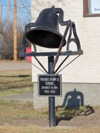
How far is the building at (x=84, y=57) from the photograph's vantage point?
855 centimetres

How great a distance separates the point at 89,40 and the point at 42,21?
3.24m

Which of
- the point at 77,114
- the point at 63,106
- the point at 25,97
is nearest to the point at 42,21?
the point at 77,114

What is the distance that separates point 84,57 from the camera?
A: 8.60 m

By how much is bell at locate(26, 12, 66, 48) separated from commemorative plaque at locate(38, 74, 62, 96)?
82 cm

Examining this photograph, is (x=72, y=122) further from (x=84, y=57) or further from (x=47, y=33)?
(x=47, y=33)

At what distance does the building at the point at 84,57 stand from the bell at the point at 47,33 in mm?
2115

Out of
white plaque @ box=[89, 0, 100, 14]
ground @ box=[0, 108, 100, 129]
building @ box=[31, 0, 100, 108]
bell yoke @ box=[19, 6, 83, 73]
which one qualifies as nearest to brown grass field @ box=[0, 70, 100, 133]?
ground @ box=[0, 108, 100, 129]

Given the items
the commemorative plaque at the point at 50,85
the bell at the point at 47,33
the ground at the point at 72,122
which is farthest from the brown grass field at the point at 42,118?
the bell at the point at 47,33

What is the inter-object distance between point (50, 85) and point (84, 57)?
286 centimetres

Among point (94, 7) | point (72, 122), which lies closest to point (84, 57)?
point (94, 7)

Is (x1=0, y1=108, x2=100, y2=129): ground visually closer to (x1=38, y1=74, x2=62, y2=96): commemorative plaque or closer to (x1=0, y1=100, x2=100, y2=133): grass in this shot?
(x1=0, y1=100, x2=100, y2=133): grass

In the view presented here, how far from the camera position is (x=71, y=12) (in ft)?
28.5

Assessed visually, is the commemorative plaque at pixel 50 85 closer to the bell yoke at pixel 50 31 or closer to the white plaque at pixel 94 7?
the bell yoke at pixel 50 31

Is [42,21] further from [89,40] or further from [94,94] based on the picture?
[94,94]
